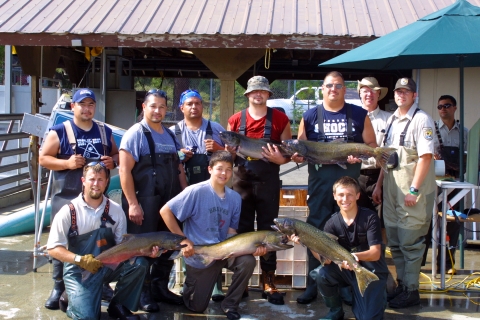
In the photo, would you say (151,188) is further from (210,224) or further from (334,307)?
(334,307)

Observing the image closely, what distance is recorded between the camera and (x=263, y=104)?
5172 mm

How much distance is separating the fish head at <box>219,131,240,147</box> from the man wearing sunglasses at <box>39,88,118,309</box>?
43.3 inches

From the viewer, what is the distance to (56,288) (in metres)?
5.07

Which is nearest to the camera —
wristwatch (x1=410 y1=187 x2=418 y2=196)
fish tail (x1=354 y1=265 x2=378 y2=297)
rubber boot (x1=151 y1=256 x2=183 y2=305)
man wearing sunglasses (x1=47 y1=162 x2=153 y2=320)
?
fish tail (x1=354 y1=265 x2=378 y2=297)

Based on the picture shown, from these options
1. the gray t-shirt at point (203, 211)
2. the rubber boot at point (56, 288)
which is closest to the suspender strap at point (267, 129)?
the gray t-shirt at point (203, 211)

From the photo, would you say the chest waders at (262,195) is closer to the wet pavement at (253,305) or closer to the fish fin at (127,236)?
the wet pavement at (253,305)

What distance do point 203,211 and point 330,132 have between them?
1387 millimetres

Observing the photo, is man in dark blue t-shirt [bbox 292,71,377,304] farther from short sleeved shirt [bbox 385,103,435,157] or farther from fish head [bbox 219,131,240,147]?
fish head [bbox 219,131,240,147]

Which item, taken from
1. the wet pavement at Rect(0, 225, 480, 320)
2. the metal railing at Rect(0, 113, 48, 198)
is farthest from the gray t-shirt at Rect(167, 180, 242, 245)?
the metal railing at Rect(0, 113, 48, 198)

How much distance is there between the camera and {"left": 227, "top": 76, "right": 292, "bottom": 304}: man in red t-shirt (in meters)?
5.14

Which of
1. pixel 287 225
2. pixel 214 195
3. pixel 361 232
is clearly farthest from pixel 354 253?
pixel 214 195

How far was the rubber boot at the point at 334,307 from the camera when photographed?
4.72m

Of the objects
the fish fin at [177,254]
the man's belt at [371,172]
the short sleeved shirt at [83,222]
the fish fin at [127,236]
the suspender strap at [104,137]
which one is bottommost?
the fish fin at [177,254]

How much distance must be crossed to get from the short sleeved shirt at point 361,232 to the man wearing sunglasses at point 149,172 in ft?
5.01
